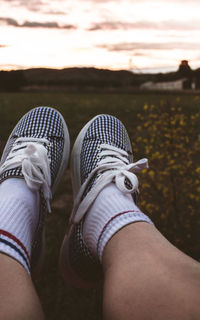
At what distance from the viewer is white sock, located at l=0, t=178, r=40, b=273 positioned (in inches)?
47.1

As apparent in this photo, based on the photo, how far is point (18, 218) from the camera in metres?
1.37

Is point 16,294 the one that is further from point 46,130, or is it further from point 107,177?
point 46,130

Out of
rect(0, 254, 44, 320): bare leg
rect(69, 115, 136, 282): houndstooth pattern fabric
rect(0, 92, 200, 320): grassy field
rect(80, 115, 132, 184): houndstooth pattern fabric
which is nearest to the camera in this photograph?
rect(0, 254, 44, 320): bare leg

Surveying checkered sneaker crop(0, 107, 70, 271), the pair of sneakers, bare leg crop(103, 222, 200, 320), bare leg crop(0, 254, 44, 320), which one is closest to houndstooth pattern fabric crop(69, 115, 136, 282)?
the pair of sneakers

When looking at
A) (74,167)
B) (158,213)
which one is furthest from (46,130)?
(158,213)

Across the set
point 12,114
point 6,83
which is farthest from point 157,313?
point 6,83

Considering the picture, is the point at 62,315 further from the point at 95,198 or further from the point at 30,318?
the point at 30,318

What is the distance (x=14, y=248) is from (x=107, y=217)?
1.30 feet

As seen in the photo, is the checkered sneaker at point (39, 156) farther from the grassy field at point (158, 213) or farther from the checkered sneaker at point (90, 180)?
the grassy field at point (158, 213)

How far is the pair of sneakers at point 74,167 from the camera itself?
1596 mm

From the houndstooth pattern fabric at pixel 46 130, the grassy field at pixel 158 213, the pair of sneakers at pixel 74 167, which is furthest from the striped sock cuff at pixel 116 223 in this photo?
the houndstooth pattern fabric at pixel 46 130

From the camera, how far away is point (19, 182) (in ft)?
5.49

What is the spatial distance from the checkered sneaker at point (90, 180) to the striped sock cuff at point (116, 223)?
0.58 ft

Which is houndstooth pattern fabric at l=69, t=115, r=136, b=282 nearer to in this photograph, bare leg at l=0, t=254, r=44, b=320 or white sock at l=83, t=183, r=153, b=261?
white sock at l=83, t=183, r=153, b=261
